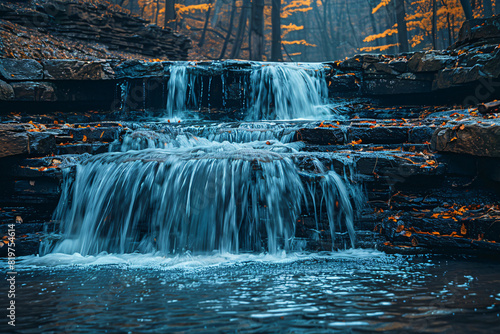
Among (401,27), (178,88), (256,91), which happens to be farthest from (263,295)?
(401,27)

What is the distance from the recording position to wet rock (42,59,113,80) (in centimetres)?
804

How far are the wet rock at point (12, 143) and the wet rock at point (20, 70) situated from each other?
3732mm

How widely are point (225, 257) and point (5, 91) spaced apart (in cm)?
681

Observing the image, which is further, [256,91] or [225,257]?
[256,91]

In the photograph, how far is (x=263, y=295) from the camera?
2504mm

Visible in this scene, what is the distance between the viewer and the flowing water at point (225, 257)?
2094 millimetres

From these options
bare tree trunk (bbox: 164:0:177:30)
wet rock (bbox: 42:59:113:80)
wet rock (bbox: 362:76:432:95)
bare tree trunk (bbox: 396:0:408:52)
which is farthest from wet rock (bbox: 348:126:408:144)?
bare tree trunk (bbox: 164:0:177:30)

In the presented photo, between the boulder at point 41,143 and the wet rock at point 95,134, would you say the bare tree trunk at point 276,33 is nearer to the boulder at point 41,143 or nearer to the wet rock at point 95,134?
the wet rock at point 95,134

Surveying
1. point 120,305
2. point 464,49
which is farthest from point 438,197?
point 464,49

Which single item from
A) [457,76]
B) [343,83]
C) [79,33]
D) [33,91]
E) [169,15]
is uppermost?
[169,15]

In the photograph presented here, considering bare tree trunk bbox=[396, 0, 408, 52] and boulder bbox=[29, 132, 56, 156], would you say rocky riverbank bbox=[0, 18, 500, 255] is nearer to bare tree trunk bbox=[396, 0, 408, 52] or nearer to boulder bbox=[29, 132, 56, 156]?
boulder bbox=[29, 132, 56, 156]

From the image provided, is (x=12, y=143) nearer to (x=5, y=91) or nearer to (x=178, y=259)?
(x=178, y=259)

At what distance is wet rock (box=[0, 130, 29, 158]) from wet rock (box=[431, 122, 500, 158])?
5.91 metres

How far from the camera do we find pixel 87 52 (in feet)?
38.6
